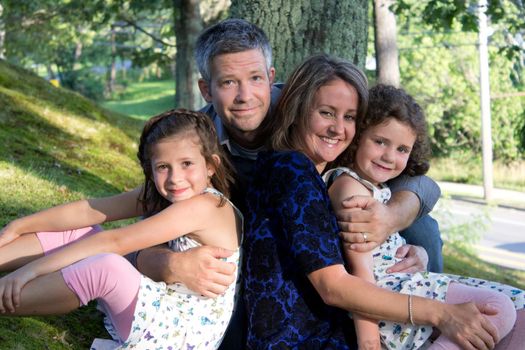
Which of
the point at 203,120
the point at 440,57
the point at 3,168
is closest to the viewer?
the point at 203,120

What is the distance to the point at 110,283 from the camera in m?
3.02

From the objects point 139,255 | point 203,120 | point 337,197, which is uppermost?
point 203,120

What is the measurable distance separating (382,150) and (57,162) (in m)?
3.93

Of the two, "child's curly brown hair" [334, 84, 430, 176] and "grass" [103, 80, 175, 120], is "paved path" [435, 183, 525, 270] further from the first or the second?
"grass" [103, 80, 175, 120]

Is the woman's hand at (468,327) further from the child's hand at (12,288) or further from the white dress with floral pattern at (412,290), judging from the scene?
the child's hand at (12,288)

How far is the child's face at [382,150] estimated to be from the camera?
11.6ft

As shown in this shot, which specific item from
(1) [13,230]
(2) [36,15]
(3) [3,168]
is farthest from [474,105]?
(1) [13,230]

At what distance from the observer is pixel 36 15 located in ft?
46.2

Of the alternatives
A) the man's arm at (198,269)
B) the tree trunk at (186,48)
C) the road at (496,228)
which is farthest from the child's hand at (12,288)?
the road at (496,228)

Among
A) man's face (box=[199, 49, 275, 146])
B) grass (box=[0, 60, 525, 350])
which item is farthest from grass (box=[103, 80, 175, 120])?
man's face (box=[199, 49, 275, 146])

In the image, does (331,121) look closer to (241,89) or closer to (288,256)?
(241,89)

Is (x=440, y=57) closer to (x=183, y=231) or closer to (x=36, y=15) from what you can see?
(x=36, y=15)

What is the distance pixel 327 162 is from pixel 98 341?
127 centimetres

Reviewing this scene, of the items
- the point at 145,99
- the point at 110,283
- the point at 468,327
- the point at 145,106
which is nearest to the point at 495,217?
the point at 468,327
